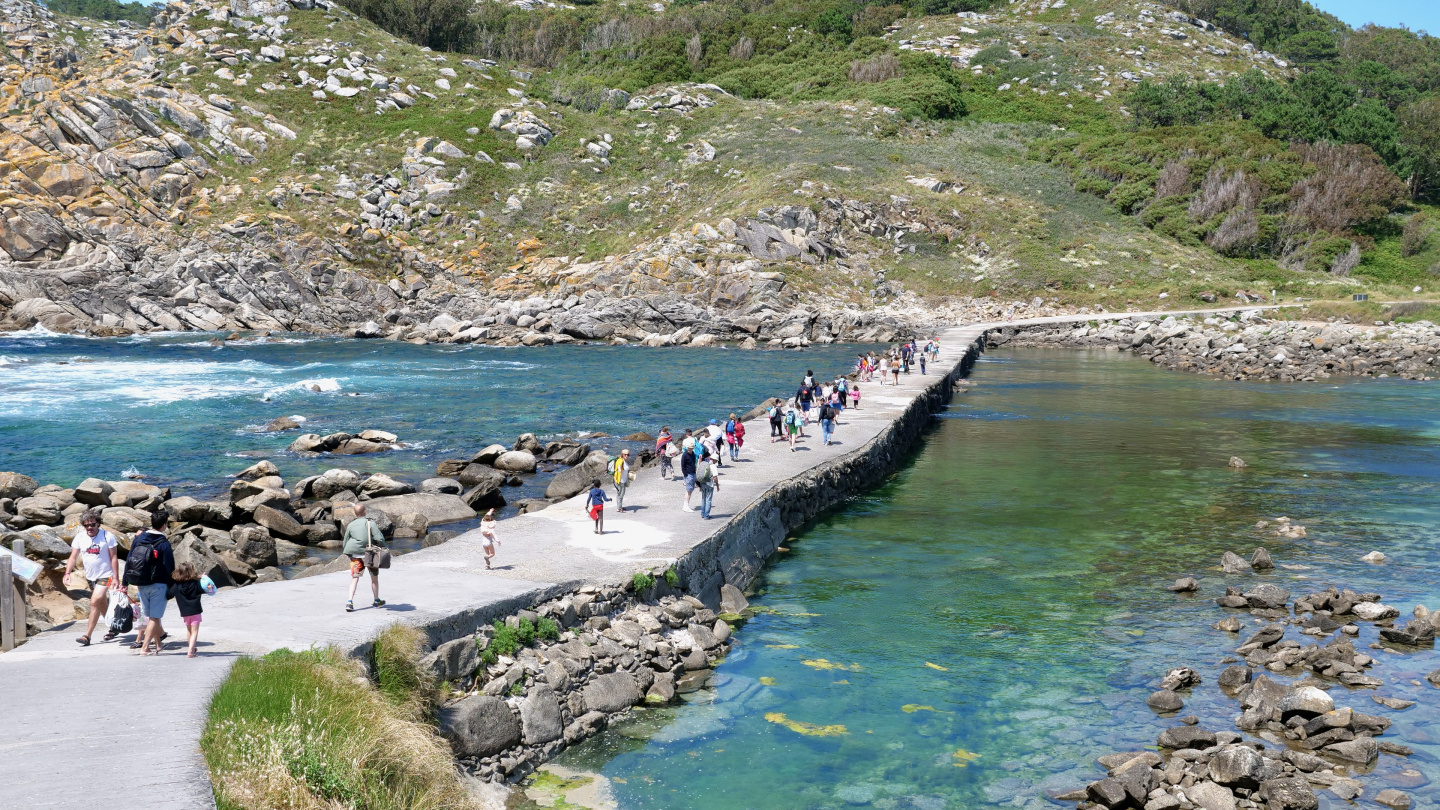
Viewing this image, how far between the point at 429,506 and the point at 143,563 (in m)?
12.9

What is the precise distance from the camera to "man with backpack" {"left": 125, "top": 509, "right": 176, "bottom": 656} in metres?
11.7

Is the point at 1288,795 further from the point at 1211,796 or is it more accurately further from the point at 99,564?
the point at 99,564

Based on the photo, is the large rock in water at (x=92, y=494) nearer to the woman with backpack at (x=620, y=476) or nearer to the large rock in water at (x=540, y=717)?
the woman with backpack at (x=620, y=476)

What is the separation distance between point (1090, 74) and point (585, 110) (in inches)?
2474

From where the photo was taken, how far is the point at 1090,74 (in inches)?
4983

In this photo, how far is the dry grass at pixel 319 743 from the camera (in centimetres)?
848

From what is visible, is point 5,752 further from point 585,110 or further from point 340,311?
point 585,110

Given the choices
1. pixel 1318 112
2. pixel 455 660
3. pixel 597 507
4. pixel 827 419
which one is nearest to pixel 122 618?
pixel 455 660

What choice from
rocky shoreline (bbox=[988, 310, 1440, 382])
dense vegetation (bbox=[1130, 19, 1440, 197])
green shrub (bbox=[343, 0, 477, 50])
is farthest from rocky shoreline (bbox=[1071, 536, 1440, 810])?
green shrub (bbox=[343, 0, 477, 50])

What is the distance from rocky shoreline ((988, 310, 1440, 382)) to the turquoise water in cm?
1956

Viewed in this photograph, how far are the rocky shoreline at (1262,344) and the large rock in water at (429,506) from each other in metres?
48.3

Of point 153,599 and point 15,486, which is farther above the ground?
point 153,599

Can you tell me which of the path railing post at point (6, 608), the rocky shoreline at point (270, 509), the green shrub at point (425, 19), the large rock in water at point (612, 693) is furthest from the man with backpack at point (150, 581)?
the green shrub at point (425, 19)

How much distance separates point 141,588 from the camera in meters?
11.7
